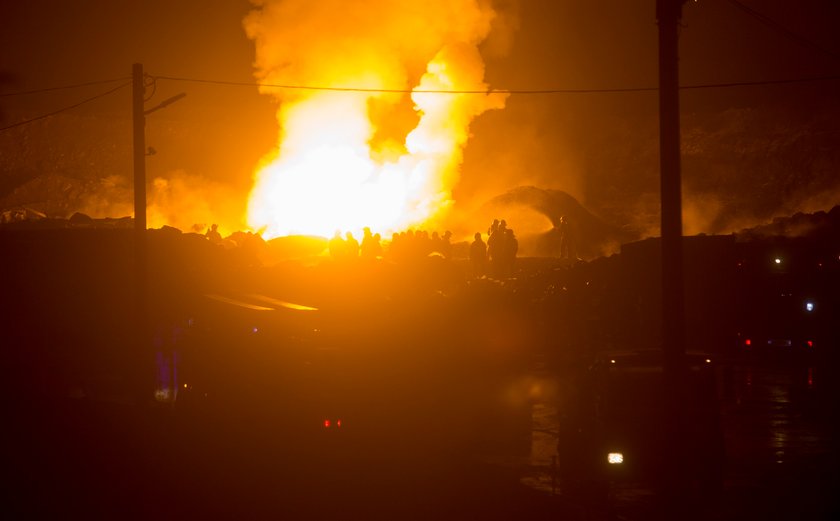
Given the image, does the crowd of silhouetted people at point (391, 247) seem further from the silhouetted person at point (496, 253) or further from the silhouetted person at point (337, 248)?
the silhouetted person at point (496, 253)

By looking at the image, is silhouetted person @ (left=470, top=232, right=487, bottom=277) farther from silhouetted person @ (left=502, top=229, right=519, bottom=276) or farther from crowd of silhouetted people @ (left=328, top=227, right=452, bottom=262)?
crowd of silhouetted people @ (left=328, top=227, right=452, bottom=262)

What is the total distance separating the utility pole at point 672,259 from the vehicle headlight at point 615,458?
1532mm

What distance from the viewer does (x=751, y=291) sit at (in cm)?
3475

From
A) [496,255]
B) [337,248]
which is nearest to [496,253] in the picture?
[496,255]

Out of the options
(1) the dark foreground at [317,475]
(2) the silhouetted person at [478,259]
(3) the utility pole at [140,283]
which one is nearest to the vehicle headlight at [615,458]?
(1) the dark foreground at [317,475]

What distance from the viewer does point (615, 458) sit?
12.0 meters

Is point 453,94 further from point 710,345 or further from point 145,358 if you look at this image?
point 145,358

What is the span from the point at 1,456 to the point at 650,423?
363 inches

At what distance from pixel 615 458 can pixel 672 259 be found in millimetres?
2781

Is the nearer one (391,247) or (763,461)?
(763,461)

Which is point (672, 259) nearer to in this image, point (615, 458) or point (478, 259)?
point (615, 458)

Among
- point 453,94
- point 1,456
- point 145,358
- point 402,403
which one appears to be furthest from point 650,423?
point 453,94

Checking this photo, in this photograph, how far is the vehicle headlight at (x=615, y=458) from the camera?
1196 cm

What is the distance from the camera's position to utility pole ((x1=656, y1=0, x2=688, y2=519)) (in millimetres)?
10406
